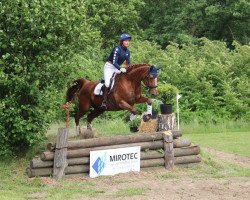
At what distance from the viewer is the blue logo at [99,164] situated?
12.3 metres

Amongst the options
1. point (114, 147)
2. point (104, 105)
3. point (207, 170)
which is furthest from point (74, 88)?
point (207, 170)

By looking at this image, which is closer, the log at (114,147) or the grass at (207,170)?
the log at (114,147)

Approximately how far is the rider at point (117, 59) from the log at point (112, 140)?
1.09 meters

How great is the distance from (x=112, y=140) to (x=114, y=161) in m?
0.50

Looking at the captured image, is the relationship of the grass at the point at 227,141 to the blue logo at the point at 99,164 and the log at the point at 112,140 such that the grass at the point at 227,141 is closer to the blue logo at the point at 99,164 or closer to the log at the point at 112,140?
the log at the point at 112,140

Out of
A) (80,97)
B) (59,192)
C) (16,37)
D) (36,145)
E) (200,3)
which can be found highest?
(200,3)

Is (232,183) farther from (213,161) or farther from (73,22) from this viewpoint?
(73,22)

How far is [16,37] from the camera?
1223 centimetres

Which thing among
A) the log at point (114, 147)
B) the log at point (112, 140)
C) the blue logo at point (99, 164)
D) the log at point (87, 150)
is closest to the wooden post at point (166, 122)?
the log at point (112, 140)

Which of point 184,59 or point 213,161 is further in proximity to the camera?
point 184,59

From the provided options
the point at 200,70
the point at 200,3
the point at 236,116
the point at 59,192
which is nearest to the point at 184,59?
the point at 200,70

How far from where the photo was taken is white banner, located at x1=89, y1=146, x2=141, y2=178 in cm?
1232

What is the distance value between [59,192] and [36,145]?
3003 millimetres

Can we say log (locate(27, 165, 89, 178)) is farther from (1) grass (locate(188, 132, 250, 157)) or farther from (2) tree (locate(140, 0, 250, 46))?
(2) tree (locate(140, 0, 250, 46))
